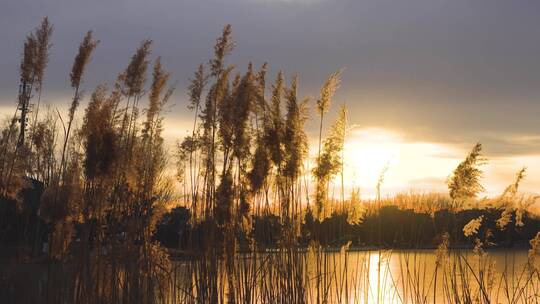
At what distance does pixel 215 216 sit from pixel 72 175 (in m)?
1.20

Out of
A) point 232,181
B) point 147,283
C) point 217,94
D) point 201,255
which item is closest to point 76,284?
point 147,283

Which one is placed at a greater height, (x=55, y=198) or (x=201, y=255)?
(x=55, y=198)

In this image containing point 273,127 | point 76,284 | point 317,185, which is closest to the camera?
point 76,284

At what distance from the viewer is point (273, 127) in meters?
5.37

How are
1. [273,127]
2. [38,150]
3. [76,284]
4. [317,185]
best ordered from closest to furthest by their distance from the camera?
1. [76,284]
2. [273,127]
3. [317,185]
4. [38,150]

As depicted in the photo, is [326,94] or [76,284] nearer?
[76,284]

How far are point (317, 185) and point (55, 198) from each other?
217 centimetres

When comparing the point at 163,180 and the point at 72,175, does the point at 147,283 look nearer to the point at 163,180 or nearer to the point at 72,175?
the point at 72,175

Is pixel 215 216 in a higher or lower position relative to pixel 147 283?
higher

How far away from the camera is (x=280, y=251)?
18.1ft

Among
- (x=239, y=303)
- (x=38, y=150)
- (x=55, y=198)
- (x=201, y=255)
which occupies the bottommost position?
(x=239, y=303)

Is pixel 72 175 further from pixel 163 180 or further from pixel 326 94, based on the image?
pixel 326 94

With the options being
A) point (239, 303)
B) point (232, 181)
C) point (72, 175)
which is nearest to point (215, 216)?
point (232, 181)

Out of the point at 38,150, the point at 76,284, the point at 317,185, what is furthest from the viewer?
the point at 38,150
